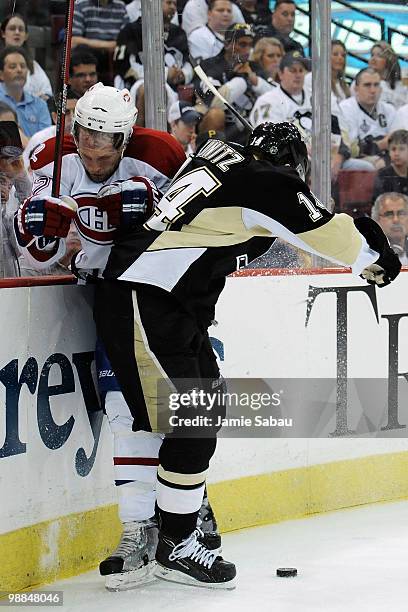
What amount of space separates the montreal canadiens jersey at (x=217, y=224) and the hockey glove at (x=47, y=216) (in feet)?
0.51

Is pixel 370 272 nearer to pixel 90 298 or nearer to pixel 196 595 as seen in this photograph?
pixel 90 298

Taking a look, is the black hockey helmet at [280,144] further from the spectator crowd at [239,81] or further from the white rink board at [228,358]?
the spectator crowd at [239,81]

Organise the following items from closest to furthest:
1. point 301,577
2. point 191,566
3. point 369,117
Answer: point 191,566 < point 301,577 < point 369,117

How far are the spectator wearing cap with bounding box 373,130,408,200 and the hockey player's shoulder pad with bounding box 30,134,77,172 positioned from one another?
195 centimetres

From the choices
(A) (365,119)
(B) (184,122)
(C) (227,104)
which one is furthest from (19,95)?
(A) (365,119)

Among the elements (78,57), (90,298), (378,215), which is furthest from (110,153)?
(378,215)

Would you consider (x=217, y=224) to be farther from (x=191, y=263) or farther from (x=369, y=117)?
(x=369, y=117)

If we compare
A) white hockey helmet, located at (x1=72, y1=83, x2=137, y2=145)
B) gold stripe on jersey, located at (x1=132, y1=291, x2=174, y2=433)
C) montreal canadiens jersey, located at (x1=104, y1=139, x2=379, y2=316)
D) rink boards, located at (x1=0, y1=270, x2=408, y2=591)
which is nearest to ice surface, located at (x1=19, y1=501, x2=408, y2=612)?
rink boards, located at (x1=0, y1=270, x2=408, y2=591)

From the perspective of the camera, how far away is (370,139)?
4.86 metres

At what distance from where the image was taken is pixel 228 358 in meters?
3.56

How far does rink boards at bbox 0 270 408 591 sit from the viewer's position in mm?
2779

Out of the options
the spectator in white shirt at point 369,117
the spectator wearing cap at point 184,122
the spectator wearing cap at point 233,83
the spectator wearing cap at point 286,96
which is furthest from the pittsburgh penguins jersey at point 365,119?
the spectator wearing cap at point 184,122

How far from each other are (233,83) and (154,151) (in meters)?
1.48

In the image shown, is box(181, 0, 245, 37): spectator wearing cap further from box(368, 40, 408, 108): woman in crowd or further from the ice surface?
the ice surface
